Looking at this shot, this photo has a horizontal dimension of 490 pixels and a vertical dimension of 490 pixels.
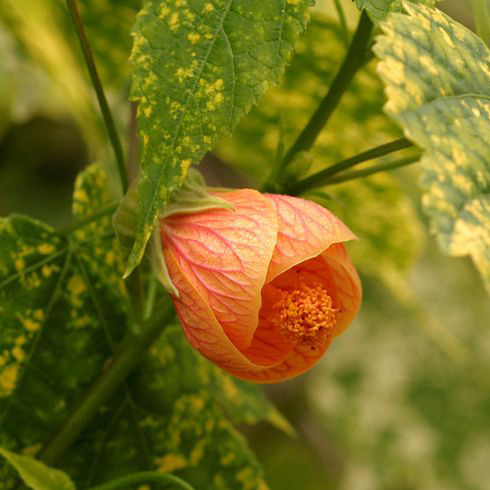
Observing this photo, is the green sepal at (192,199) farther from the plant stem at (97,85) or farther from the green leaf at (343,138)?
the green leaf at (343,138)

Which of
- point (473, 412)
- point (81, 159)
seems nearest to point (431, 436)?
point (473, 412)

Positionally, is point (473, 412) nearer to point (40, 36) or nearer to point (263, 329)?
point (40, 36)

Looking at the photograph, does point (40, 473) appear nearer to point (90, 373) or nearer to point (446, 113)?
point (90, 373)

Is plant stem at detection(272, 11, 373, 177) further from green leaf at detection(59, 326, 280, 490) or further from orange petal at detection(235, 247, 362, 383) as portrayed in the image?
green leaf at detection(59, 326, 280, 490)

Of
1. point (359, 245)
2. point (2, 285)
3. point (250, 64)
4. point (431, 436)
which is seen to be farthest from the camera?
point (431, 436)

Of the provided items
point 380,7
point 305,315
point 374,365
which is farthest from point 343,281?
point 374,365

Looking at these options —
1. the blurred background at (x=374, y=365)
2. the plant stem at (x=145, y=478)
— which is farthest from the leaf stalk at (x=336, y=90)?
the blurred background at (x=374, y=365)

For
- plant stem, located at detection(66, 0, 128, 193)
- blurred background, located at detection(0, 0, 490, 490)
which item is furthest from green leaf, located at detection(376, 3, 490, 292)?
blurred background, located at detection(0, 0, 490, 490)
